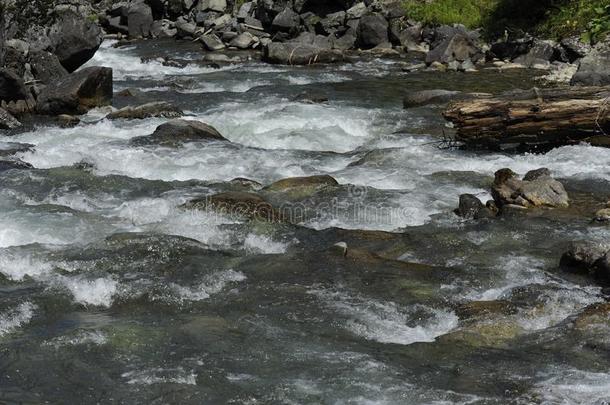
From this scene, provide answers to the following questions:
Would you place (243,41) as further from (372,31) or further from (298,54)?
(298,54)

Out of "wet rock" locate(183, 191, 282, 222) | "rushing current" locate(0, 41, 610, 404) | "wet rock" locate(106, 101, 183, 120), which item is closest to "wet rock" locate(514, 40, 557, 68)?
"rushing current" locate(0, 41, 610, 404)

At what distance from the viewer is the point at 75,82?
63.2ft

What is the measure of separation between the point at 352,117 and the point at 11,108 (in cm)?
783

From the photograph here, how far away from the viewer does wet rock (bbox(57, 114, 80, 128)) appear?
1780 cm

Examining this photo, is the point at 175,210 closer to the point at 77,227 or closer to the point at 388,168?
the point at 77,227

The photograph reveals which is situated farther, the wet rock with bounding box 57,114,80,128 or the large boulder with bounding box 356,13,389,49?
the large boulder with bounding box 356,13,389,49

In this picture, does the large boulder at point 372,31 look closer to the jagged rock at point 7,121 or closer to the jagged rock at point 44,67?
the jagged rock at point 44,67

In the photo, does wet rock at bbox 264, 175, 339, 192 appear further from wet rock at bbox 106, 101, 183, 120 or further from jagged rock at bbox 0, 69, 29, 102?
jagged rock at bbox 0, 69, 29, 102

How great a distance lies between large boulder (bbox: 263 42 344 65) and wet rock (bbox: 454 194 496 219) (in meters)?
17.4

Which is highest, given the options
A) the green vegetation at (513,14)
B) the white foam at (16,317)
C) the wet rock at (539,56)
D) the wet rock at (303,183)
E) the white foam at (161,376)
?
the white foam at (161,376)

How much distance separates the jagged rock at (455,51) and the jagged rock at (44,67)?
12115 mm

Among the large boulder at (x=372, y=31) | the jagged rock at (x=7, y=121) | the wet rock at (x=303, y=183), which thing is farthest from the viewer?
the large boulder at (x=372, y=31)

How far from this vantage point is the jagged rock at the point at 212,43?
32.7m

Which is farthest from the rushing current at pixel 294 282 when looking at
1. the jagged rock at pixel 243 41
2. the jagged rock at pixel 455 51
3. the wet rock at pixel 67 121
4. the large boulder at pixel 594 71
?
the jagged rock at pixel 243 41
